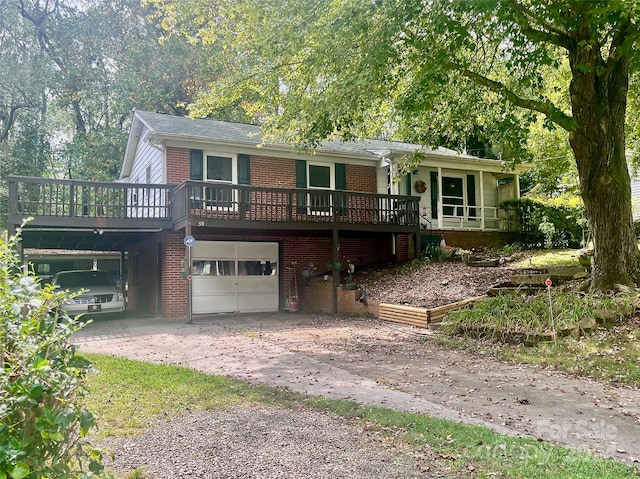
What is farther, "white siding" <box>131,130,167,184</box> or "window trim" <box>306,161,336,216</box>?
"white siding" <box>131,130,167,184</box>

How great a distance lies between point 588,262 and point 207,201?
390 inches

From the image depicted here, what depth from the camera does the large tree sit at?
823cm

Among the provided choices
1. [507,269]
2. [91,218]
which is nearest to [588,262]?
[507,269]

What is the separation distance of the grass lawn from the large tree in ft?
19.4

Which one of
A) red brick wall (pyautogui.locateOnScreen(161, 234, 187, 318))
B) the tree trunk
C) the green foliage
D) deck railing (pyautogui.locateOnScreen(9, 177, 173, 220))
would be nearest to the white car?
red brick wall (pyautogui.locateOnScreen(161, 234, 187, 318))

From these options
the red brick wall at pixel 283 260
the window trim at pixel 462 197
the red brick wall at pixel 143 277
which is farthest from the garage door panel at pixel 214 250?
the window trim at pixel 462 197

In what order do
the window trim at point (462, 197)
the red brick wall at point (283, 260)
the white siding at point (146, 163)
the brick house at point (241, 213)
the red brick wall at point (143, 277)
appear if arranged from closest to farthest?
1. the brick house at point (241, 213)
2. the red brick wall at point (283, 260)
3. the white siding at point (146, 163)
4. the red brick wall at point (143, 277)
5. the window trim at point (462, 197)

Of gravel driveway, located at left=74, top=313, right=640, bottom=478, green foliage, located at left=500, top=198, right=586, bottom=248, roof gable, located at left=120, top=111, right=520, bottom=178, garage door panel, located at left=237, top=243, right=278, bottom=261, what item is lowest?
gravel driveway, located at left=74, top=313, right=640, bottom=478

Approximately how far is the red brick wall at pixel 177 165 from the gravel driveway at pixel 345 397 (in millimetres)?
5422

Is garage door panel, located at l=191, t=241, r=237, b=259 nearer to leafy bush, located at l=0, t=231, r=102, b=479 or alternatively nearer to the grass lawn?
the grass lawn

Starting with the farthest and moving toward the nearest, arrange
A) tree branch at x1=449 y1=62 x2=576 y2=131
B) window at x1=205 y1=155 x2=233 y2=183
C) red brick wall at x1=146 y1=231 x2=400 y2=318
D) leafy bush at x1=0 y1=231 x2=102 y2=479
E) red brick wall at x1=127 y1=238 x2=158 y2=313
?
1. red brick wall at x1=127 y1=238 x2=158 y2=313
2. window at x1=205 y1=155 x2=233 y2=183
3. red brick wall at x1=146 y1=231 x2=400 y2=318
4. tree branch at x1=449 y1=62 x2=576 y2=131
5. leafy bush at x1=0 y1=231 x2=102 y2=479

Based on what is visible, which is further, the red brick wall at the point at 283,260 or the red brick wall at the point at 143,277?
the red brick wall at the point at 143,277

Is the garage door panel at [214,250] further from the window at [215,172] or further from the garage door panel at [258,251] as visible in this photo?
the window at [215,172]

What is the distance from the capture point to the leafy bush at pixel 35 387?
1940mm
